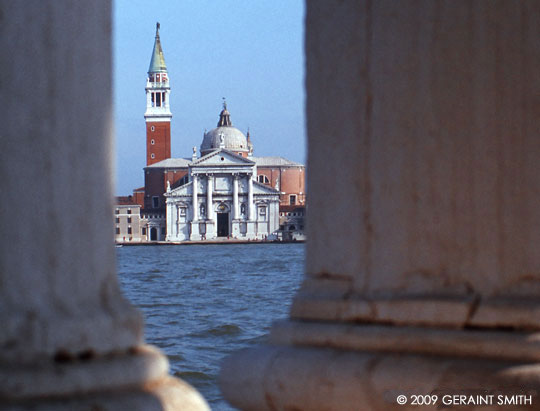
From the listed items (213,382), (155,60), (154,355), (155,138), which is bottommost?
(213,382)

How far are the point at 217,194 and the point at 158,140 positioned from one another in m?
5.77

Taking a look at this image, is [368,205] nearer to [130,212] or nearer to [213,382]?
[213,382]

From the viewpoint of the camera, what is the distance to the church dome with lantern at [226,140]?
131 feet

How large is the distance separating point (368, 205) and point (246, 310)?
7.46 metres

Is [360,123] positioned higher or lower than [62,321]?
higher

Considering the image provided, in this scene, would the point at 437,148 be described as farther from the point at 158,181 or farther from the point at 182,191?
the point at 158,181

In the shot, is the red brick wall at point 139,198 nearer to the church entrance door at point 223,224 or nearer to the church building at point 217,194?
the church building at point 217,194

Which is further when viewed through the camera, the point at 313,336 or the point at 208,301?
the point at 208,301

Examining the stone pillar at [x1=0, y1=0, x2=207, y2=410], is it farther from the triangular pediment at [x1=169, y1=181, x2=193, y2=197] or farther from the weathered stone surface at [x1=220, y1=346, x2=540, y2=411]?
the triangular pediment at [x1=169, y1=181, x2=193, y2=197]

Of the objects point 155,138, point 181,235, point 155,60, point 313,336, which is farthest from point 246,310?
point 155,60

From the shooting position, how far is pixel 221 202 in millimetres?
37125

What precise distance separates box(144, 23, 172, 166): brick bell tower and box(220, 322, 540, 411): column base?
40.6 metres

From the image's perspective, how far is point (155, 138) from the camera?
41562 millimetres

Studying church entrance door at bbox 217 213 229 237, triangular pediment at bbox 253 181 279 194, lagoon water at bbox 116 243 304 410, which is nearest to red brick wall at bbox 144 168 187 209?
church entrance door at bbox 217 213 229 237
